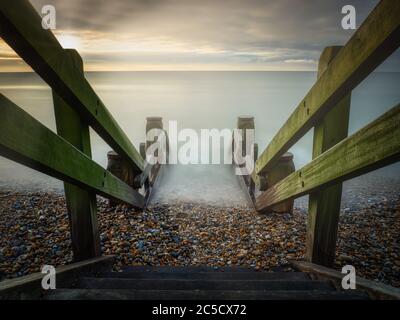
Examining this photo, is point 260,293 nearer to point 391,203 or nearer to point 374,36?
point 374,36

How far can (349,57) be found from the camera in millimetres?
1600

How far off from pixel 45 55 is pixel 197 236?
10.1 feet

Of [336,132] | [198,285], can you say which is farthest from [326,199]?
[198,285]

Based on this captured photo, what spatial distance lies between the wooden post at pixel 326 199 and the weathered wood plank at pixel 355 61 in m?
0.13

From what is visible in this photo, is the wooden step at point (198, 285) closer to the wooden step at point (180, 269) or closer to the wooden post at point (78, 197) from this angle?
the wooden post at point (78, 197)

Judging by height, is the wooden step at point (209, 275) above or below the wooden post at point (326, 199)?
below

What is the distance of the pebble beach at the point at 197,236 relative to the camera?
10.8 feet

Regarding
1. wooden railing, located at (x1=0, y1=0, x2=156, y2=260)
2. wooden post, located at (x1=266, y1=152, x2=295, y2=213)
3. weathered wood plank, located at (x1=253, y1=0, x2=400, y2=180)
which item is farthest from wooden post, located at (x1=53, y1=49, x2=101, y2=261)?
wooden post, located at (x1=266, y1=152, x2=295, y2=213)

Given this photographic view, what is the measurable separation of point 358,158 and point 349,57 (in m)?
0.55

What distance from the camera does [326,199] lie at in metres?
2.44

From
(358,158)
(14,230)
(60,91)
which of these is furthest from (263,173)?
(14,230)

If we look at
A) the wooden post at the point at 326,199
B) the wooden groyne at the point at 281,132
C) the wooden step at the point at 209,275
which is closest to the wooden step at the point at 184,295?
the wooden groyne at the point at 281,132

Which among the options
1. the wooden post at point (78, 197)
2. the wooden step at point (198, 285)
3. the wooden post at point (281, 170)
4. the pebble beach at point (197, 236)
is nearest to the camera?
the wooden step at point (198, 285)

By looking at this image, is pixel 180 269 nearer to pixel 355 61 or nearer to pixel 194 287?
pixel 194 287
